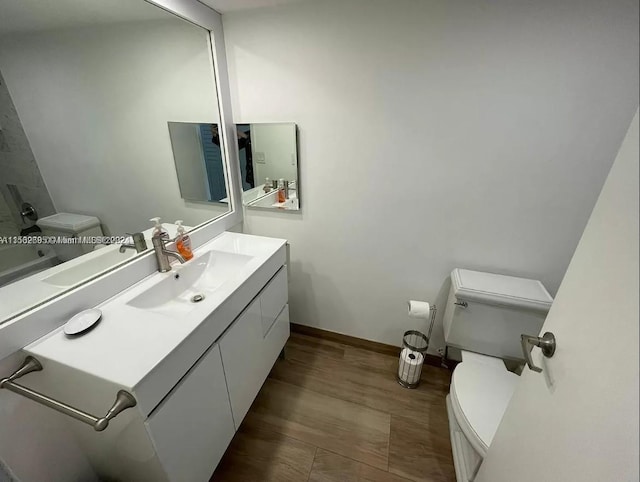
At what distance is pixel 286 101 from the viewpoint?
57.3 inches

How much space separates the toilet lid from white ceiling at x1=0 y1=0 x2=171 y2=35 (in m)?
2.11

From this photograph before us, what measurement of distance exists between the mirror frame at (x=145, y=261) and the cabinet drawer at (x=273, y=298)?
50cm

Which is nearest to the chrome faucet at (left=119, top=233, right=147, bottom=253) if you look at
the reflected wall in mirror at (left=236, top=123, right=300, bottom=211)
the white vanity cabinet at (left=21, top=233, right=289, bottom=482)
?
the white vanity cabinet at (left=21, top=233, right=289, bottom=482)

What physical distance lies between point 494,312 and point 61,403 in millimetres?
1687

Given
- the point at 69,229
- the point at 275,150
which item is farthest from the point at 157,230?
the point at 275,150

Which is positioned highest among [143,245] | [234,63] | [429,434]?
[234,63]

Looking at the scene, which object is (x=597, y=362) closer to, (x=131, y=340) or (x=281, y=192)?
(x=131, y=340)

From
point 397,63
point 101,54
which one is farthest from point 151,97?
point 397,63

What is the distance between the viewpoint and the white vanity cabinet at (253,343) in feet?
3.66

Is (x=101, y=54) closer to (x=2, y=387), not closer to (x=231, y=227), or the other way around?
(x=231, y=227)

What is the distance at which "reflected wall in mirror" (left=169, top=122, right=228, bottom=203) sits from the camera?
1.43 meters

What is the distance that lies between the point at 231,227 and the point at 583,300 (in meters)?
1.70

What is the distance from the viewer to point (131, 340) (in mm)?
813

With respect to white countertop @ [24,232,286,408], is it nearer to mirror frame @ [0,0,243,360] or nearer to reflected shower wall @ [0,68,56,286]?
mirror frame @ [0,0,243,360]
